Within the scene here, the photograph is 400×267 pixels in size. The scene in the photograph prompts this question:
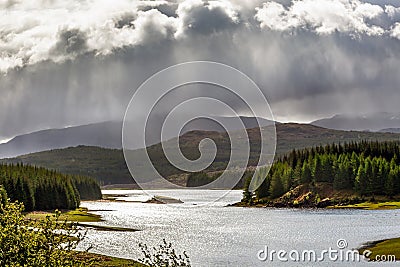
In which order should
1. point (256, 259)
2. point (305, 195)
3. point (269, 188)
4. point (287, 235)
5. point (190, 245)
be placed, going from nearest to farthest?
1. point (256, 259)
2. point (190, 245)
3. point (287, 235)
4. point (305, 195)
5. point (269, 188)

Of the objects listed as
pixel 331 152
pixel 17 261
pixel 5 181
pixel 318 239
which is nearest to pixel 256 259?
pixel 318 239

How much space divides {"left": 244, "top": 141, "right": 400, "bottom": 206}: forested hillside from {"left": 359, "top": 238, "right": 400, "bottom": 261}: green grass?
102009 mm

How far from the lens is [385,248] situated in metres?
61.4

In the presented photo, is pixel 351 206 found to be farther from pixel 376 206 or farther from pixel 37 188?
pixel 37 188

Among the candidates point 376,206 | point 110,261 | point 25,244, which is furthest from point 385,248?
point 376,206

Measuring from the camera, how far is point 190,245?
7238cm

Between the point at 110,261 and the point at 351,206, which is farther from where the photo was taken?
the point at 351,206

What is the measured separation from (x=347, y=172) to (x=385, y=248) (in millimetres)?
116465

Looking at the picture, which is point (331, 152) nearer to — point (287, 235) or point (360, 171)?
point (360, 171)

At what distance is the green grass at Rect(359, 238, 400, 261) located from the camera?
190 ft

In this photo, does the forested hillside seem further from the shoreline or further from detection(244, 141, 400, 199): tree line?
the shoreline

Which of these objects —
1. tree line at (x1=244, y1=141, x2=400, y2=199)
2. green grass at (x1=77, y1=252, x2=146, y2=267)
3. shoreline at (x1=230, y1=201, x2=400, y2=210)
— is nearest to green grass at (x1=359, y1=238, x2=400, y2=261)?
green grass at (x1=77, y1=252, x2=146, y2=267)

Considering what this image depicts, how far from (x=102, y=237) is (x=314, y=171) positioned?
370 ft

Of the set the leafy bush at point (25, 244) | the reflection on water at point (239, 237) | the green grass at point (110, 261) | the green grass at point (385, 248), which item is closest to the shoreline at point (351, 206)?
the reflection on water at point (239, 237)
